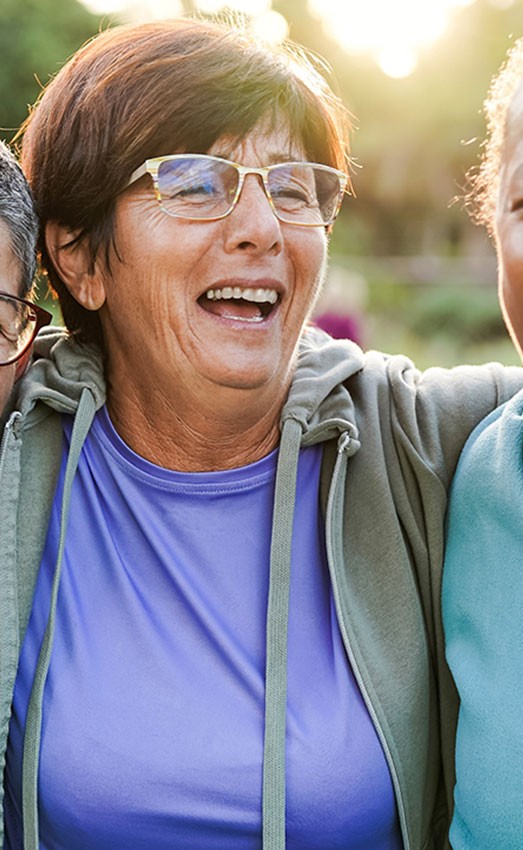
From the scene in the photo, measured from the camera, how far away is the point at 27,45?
10055mm

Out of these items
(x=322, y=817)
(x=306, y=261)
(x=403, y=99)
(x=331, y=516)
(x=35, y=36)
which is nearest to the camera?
(x=322, y=817)

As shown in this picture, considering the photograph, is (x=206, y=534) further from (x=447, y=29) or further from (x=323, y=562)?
(x=447, y=29)

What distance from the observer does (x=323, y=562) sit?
227 centimetres

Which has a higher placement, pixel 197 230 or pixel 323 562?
pixel 197 230

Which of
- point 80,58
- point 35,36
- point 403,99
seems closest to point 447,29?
point 403,99

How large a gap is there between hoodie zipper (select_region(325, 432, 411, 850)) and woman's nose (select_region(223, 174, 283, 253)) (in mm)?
466

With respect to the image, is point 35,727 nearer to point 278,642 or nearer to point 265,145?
point 278,642

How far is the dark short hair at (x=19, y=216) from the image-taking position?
2.21 m

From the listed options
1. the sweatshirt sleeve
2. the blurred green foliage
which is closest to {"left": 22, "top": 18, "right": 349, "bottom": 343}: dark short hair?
the sweatshirt sleeve

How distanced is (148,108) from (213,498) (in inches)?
34.6

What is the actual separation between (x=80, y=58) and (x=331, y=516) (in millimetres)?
1221

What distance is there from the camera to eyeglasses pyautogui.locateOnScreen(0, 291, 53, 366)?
7.30ft

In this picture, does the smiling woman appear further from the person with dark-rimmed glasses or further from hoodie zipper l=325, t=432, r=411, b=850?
the person with dark-rimmed glasses

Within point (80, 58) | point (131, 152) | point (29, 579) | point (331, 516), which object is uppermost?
point (80, 58)
